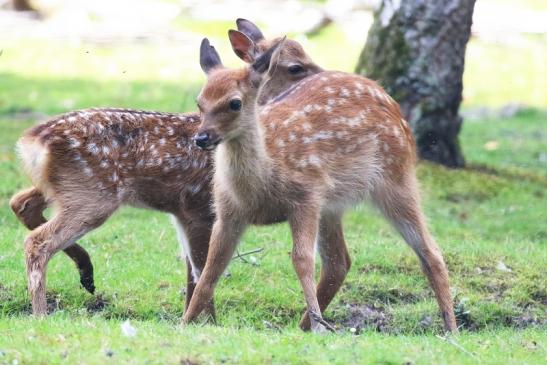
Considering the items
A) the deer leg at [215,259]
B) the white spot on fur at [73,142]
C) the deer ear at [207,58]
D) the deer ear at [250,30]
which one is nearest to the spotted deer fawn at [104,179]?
the white spot on fur at [73,142]

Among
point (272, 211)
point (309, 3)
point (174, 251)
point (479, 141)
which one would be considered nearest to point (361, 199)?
point (272, 211)

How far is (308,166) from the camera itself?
7.57 metres

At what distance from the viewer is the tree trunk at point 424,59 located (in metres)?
12.4

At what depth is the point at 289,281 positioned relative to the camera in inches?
344

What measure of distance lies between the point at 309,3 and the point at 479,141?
35.8 feet

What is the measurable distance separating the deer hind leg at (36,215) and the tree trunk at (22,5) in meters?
18.0

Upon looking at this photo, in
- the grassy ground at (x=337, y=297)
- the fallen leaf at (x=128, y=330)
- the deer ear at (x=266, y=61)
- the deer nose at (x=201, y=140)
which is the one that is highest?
the deer ear at (x=266, y=61)

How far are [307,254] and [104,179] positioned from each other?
1498mm

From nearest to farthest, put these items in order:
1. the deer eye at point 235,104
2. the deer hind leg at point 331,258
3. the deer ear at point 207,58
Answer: the deer eye at point 235,104 < the deer ear at point 207,58 < the deer hind leg at point 331,258

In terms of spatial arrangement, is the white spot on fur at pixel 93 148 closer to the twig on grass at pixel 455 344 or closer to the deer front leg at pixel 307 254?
the deer front leg at pixel 307 254

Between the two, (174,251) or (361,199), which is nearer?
(361,199)

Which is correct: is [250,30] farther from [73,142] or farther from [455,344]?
[455,344]

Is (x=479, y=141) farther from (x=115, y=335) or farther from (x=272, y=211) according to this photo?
(x=115, y=335)

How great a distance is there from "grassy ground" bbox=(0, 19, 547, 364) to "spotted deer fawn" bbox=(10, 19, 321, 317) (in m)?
0.43
